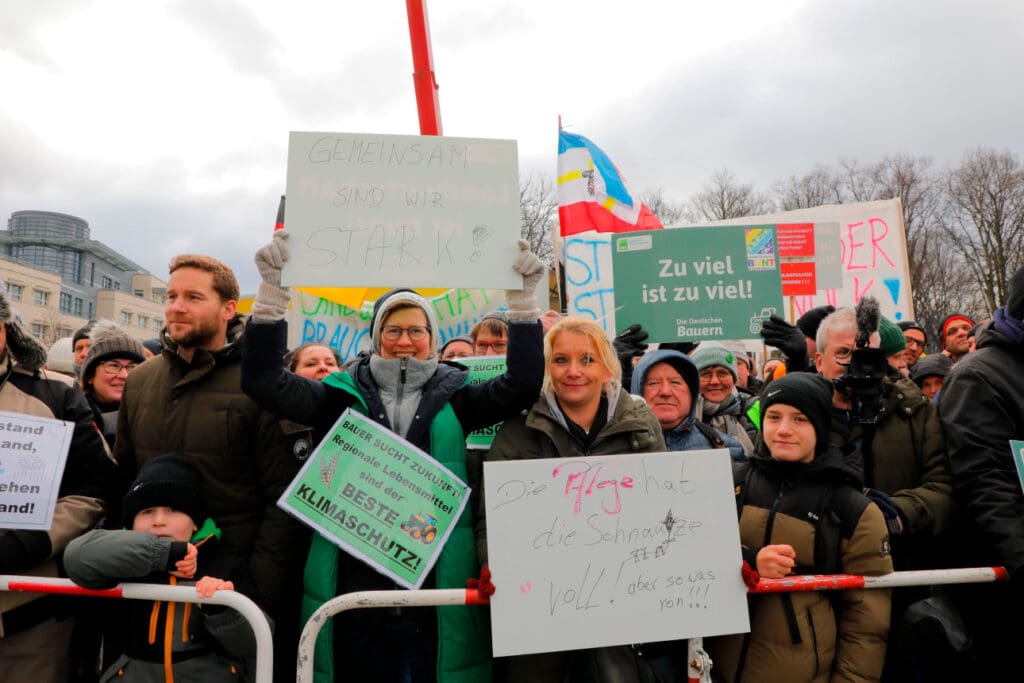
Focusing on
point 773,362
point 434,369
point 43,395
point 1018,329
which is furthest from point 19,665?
point 773,362

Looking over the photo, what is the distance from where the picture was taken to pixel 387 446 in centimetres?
251

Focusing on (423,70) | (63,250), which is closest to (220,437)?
(423,70)

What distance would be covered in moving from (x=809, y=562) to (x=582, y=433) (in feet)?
3.06

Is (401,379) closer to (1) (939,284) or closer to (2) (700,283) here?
(2) (700,283)

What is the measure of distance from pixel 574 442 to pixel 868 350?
1.35m

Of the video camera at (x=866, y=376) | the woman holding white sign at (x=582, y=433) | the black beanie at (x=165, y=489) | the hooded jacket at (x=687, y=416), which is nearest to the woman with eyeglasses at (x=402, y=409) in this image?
the woman holding white sign at (x=582, y=433)

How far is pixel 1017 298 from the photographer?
2863 millimetres

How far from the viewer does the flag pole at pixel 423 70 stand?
5.99 metres

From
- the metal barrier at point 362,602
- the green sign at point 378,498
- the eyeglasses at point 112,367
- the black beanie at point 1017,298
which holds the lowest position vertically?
the metal barrier at point 362,602

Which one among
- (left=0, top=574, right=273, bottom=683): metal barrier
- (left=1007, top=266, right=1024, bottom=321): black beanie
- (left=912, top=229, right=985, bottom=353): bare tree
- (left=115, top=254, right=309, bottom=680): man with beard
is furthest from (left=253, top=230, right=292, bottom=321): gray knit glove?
(left=912, top=229, right=985, bottom=353): bare tree

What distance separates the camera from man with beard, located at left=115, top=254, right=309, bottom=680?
2660 millimetres

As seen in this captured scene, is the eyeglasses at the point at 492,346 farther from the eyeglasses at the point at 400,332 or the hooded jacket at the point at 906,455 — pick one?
the hooded jacket at the point at 906,455

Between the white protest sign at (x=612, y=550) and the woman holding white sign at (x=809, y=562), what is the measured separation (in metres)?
0.19

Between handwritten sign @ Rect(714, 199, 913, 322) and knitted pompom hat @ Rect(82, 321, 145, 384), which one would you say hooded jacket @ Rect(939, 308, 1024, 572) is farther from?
handwritten sign @ Rect(714, 199, 913, 322)
